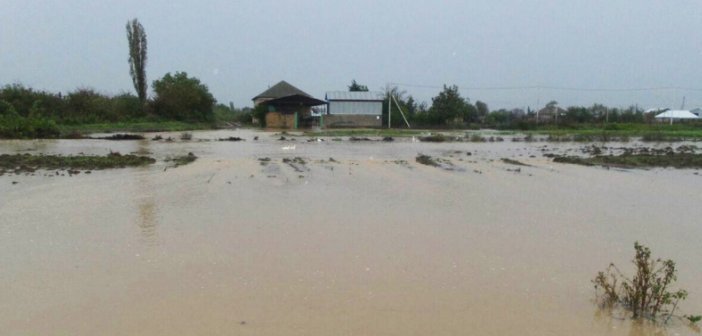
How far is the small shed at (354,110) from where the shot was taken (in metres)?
44.6

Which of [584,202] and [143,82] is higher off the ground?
[143,82]

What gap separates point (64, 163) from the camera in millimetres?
12469

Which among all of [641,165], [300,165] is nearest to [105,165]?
[300,165]

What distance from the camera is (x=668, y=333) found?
369 centimetres

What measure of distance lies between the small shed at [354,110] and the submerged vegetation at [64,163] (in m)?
31.4

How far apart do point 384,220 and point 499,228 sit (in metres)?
1.44

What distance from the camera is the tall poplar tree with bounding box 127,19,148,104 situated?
44.9m

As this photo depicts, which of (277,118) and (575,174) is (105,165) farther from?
(277,118)

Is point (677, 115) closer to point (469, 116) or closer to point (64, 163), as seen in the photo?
point (469, 116)

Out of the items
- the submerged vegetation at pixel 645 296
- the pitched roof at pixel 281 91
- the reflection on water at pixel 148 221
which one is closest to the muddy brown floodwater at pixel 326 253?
the reflection on water at pixel 148 221

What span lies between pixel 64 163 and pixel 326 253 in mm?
9485

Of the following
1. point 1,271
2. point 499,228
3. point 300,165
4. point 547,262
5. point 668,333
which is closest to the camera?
point 668,333

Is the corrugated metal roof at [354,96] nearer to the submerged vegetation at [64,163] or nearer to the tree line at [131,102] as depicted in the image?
the tree line at [131,102]

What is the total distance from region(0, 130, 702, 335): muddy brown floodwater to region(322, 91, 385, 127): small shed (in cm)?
3401
